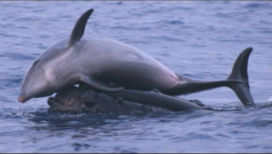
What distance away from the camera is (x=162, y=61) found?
63.4ft

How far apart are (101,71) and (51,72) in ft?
2.95

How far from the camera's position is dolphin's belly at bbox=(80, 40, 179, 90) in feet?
37.5

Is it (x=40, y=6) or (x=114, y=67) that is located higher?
(x=114, y=67)

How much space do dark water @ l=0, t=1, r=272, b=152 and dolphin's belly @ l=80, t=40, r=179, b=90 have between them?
717 mm

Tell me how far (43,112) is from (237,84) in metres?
3.65

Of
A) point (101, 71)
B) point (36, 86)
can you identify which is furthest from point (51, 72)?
point (101, 71)

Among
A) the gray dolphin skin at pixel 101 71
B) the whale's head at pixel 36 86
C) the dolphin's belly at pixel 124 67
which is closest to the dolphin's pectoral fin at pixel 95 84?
the gray dolphin skin at pixel 101 71

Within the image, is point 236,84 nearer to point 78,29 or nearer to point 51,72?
point 78,29

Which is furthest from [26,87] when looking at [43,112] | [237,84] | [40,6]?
[40,6]

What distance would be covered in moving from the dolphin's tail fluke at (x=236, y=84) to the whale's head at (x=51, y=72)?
6.40ft

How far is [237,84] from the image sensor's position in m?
12.0

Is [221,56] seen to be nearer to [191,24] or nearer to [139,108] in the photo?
[191,24]

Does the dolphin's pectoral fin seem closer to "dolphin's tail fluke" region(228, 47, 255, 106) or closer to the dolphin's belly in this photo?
the dolphin's belly

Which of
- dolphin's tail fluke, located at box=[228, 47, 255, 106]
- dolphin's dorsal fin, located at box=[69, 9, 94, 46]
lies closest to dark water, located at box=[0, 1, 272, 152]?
dolphin's tail fluke, located at box=[228, 47, 255, 106]
